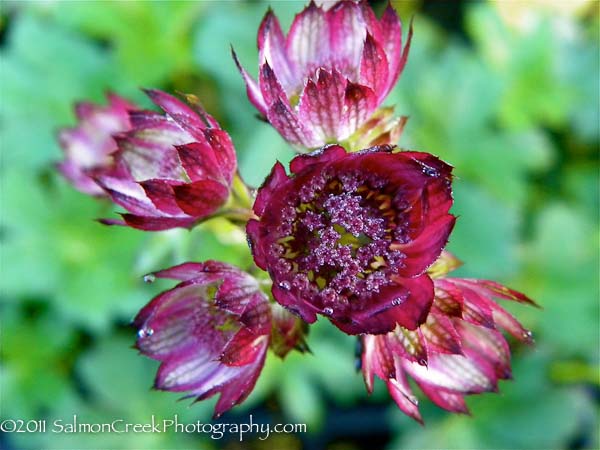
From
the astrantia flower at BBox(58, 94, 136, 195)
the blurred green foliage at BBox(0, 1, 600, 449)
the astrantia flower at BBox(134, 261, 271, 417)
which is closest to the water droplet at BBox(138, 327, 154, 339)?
the astrantia flower at BBox(134, 261, 271, 417)

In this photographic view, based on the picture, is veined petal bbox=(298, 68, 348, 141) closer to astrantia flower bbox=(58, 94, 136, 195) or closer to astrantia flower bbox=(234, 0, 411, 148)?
astrantia flower bbox=(234, 0, 411, 148)

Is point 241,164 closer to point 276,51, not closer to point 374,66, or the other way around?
point 276,51

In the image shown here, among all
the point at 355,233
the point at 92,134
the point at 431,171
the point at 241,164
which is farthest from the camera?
the point at 241,164

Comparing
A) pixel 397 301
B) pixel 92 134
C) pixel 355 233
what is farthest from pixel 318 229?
pixel 92 134

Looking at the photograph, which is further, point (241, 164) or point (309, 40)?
point (241, 164)

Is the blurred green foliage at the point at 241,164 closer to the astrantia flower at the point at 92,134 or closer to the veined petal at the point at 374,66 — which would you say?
the astrantia flower at the point at 92,134

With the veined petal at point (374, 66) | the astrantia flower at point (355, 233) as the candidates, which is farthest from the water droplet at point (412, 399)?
the veined petal at point (374, 66)
